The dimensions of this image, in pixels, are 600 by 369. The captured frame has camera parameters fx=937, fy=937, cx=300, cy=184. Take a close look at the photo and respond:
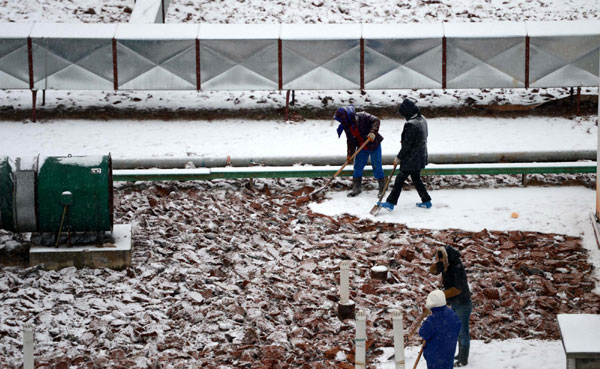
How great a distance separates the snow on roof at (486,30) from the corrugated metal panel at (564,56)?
33 cm

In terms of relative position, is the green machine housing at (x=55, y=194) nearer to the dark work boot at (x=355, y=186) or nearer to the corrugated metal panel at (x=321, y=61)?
the dark work boot at (x=355, y=186)

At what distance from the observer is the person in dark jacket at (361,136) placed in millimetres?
14422

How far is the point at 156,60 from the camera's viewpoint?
18562 millimetres

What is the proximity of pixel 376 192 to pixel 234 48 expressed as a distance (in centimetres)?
517

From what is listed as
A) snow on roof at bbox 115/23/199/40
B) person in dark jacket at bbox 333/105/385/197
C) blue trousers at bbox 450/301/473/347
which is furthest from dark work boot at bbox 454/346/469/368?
snow on roof at bbox 115/23/199/40

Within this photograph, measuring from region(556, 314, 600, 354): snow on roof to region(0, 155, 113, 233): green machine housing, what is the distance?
251 inches

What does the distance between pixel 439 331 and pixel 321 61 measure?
35.4 feet

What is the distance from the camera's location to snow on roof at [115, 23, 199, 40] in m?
18.5

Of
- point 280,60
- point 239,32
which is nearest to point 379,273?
point 280,60

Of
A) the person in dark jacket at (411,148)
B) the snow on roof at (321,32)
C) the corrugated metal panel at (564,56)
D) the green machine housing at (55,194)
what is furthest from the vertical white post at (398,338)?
the corrugated metal panel at (564,56)

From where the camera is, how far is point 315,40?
60.8 ft

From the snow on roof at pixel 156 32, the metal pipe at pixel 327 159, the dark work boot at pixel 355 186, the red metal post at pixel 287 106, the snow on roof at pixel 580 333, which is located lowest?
the snow on roof at pixel 580 333

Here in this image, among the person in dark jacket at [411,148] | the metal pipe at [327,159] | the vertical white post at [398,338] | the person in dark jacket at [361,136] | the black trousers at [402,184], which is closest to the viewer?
the vertical white post at [398,338]

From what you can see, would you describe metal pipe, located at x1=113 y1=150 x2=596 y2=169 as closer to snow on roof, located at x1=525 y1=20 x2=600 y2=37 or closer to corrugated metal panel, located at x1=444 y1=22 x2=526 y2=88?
corrugated metal panel, located at x1=444 y1=22 x2=526 y2=88
